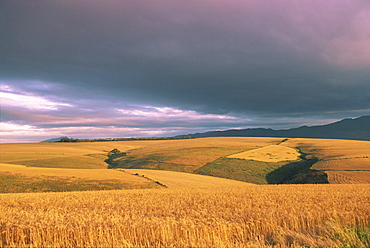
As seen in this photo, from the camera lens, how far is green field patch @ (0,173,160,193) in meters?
33.3

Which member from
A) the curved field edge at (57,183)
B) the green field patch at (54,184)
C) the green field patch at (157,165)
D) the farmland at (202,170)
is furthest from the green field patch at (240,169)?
the green field patch at (54,184)

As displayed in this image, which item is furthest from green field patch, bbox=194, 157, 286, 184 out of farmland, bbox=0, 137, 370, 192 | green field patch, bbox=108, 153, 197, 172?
green field patch, bbox=108, 153, 197, 172

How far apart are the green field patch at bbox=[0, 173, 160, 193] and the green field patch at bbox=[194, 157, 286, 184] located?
22901mm

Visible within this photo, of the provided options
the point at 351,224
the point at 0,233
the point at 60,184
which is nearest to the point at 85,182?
the point at 60,184

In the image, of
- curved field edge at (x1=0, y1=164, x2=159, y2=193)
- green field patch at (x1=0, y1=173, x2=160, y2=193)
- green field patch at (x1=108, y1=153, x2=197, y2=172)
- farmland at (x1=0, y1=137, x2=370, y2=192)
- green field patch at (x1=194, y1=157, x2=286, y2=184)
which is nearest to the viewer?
green field patch at (x1=0, y1=173, x2=160, y2=193)

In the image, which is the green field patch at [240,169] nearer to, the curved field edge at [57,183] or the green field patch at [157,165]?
the green field patch at [157,165]

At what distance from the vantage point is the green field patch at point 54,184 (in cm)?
3331

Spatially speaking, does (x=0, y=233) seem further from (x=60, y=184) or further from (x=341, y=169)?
(x=341, y=169)

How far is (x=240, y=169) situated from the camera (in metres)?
60.4

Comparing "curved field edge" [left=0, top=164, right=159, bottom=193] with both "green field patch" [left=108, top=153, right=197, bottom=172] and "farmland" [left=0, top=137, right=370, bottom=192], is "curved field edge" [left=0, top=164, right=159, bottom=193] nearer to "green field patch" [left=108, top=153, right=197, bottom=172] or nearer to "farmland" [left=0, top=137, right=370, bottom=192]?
"farmland" [left=0, top=137, right=370, bottom=192]

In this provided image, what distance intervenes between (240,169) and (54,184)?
4059 centimetres

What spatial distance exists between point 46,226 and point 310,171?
54.2m

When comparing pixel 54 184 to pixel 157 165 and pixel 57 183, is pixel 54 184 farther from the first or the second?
pixel 157 165

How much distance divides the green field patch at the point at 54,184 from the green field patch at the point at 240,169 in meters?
22.9
